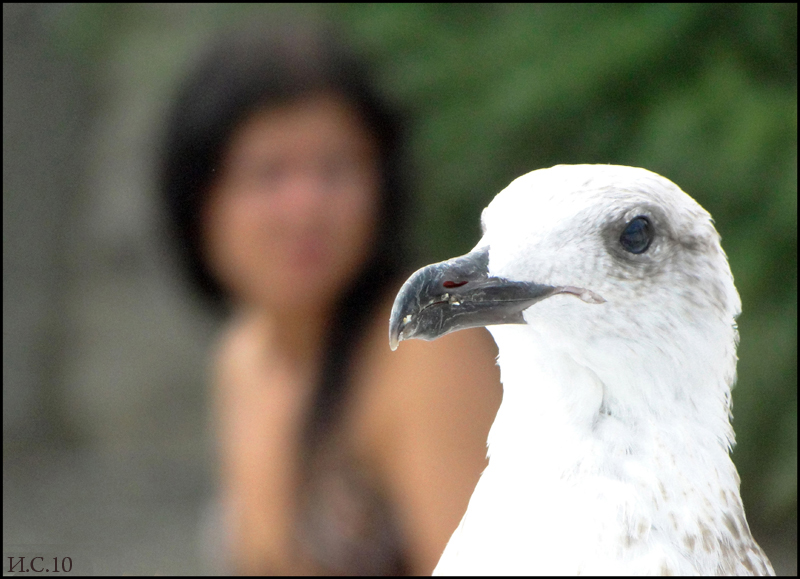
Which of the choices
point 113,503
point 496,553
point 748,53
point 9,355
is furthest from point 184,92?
point 9,355

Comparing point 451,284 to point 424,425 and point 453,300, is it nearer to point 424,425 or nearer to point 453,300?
point 453,300

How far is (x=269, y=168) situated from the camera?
1.47 meters

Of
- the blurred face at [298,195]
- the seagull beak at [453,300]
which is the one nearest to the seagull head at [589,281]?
the seagull beak at [453,300]

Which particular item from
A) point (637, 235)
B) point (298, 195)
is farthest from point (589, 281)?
point (298, 195)

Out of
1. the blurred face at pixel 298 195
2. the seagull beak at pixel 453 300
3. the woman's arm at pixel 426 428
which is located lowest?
the woman's arm at pixel 426 428

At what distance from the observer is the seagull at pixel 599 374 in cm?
85

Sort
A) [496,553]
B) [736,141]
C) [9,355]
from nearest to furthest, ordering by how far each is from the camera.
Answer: [496,553]
[736,141]
[9,355]

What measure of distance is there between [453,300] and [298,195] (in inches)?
26.9

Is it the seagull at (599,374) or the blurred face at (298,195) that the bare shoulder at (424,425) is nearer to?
the blurred face at (298,195)

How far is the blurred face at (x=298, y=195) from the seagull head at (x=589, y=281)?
0.62 metres

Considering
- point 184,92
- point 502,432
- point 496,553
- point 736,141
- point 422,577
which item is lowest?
point 422,577

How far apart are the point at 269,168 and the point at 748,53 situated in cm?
119

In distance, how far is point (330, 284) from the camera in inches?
62.5

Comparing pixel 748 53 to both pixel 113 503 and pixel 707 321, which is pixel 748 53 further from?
pixel 113 503
